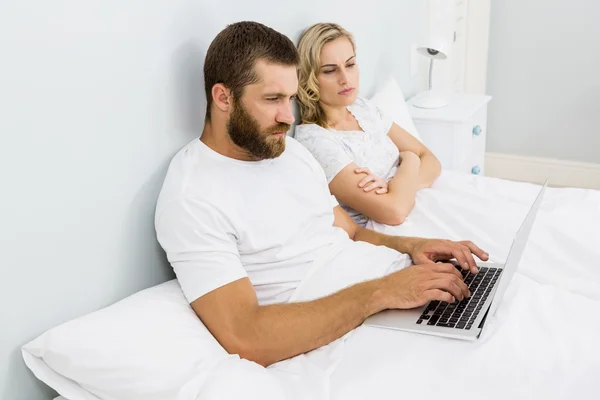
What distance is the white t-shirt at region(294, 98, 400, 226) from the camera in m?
1.98

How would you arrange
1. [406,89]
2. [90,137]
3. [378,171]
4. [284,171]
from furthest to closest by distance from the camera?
[406,89]
[378,171]
[284,171]
[90,137]

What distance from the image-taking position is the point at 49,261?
1308 millimetres

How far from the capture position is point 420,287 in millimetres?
1494

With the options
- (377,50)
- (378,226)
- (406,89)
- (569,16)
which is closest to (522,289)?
(378,226)

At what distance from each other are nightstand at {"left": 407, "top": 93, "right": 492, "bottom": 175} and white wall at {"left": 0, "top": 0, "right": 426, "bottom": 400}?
1.21 metres

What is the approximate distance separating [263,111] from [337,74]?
0.60 meters

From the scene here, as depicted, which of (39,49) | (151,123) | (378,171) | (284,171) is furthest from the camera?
(378,171)

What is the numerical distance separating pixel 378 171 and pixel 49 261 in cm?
111

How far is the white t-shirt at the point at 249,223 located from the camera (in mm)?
1404

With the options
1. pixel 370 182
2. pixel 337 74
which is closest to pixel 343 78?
pixel 337 74

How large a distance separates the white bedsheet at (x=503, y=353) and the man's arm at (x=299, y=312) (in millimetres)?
35

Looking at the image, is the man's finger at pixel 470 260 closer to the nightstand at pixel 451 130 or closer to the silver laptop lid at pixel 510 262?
the silver laptop lid at pixel 510 262

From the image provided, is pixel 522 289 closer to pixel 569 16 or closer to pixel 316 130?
pixel 316 130

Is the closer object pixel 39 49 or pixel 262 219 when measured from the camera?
pixel 39 49
